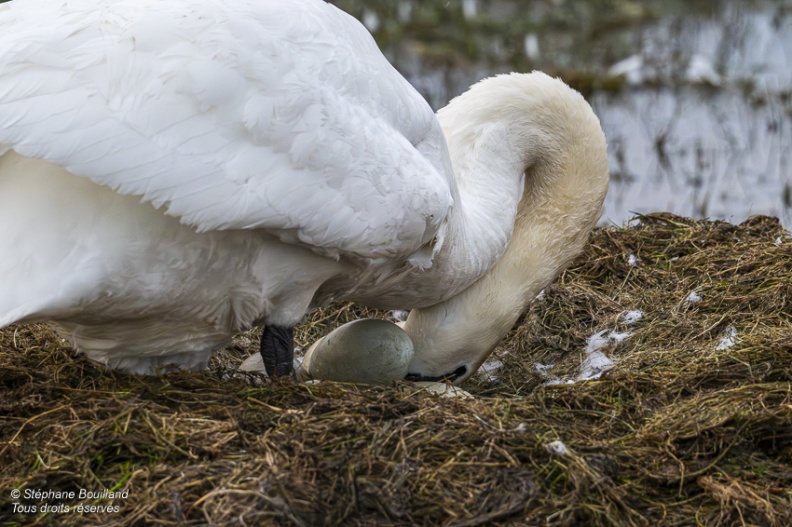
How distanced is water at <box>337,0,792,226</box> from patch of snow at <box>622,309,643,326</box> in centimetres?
308

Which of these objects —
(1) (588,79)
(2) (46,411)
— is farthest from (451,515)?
(1) (588,79)

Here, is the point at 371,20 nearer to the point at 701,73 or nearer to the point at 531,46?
the point at 531,46

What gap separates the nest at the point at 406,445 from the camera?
417 cm

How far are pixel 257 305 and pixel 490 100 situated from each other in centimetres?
167

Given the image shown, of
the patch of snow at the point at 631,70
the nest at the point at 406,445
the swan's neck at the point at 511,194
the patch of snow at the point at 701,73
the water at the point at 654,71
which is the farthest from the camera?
the patch of snow at the point at 631,70

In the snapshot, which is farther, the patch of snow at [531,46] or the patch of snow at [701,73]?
the patch of snow at [531,46]

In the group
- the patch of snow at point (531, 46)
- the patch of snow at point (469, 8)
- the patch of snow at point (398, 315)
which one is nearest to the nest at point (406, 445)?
the patch of snow at point (398, 315)

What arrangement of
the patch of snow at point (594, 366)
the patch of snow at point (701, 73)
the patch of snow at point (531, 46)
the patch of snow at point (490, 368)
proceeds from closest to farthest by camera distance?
1. the patch of snow at point (594, 366)
2. the patch of snow at point (490, 368)
3. the patch of snow at point (701, 73)
4. the patch of snow at point (531, 46)

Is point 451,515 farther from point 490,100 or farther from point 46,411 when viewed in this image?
point 490,100

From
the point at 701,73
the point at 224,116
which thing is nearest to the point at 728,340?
the point at 224,116

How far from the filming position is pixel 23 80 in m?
4.35

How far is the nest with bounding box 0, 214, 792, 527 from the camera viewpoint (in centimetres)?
417

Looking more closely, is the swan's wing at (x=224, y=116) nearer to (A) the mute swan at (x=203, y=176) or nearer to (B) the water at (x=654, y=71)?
(A) the mute swan at (x=203, y=176)

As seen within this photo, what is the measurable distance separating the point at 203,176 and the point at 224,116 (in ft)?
0.86
